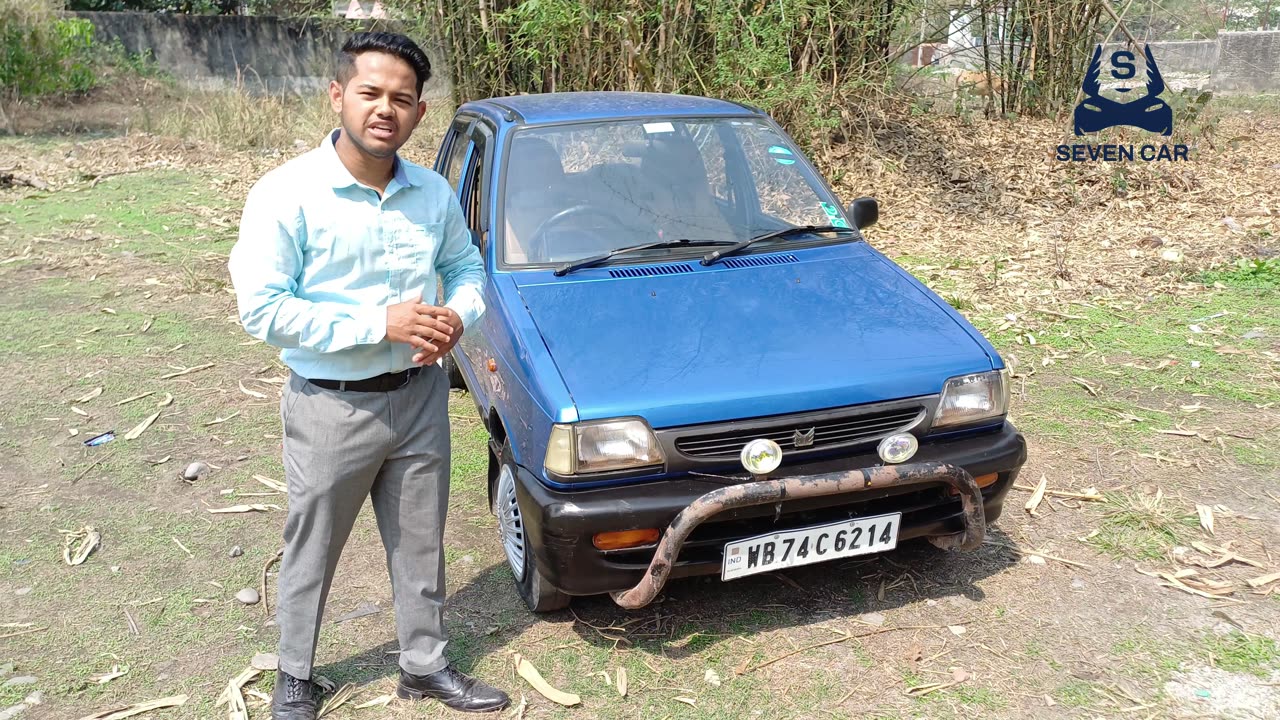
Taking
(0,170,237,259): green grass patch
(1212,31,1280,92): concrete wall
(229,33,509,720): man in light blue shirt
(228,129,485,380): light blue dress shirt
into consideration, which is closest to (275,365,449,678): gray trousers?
(229,33,509,720): man in light blue shirt

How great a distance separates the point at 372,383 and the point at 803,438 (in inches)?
51.6

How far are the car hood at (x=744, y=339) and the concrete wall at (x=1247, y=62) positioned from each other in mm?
18985

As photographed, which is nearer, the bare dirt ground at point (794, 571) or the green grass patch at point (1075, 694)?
the green grass patch at point (1075, 694)

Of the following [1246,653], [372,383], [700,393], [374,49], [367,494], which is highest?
[374,49]

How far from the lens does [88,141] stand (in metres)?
14.9

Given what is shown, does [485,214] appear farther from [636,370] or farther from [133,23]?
[133,23]

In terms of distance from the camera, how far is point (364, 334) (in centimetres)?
255

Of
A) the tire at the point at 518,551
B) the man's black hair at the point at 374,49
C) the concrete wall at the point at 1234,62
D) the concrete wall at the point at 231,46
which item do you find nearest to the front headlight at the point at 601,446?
the tire at the point at 518,551

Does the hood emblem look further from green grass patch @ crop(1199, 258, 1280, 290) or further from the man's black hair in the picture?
green grass patch @ crop(1199, 258, 1280, 290)

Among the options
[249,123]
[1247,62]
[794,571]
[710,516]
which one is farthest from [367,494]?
[1247,62]

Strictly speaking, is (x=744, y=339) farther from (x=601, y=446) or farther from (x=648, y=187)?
(x=648, y=187)

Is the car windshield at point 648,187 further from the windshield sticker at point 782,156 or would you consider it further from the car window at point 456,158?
the car window at point 456,158

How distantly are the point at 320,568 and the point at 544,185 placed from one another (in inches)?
78.9

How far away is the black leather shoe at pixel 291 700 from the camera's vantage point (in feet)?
9.77
